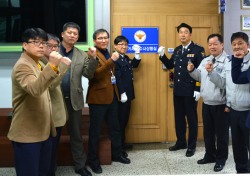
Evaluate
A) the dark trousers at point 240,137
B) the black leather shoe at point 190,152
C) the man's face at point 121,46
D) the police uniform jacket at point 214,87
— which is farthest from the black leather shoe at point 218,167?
the man's face at point 121,46

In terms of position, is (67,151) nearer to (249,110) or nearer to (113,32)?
(113,32)

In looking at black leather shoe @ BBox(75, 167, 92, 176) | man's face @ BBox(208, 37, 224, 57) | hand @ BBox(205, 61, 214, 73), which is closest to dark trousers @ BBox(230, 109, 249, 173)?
hand @ BBox(205, 61, 214, 73)

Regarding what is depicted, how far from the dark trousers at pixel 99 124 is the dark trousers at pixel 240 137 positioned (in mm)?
1104

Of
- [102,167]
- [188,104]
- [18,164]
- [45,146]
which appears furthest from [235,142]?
[18,164]

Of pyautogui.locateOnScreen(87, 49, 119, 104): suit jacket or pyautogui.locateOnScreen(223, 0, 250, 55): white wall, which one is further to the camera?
pyautogui.locateOnScreen(223, 0, 250, 55): white wall

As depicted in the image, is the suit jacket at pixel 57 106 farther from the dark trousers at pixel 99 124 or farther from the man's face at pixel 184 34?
the man's face at pixel 184 34

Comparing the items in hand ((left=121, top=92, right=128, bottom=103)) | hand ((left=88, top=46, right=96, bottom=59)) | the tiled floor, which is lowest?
the tiled floor

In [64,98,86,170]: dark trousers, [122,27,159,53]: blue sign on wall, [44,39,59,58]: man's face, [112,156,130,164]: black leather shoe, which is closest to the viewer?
[44,39,59,58]: man's face

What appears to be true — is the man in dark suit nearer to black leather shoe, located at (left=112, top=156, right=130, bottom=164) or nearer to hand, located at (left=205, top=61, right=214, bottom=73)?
black leather shoe, located at (left=112, top=156, right=130, bottom=164)

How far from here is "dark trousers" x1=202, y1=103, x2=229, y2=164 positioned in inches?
113

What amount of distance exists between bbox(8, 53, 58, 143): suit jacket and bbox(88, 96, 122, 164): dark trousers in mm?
992

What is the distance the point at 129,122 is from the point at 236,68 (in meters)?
1.71

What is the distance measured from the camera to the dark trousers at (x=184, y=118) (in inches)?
131

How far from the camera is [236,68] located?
2340 mm
